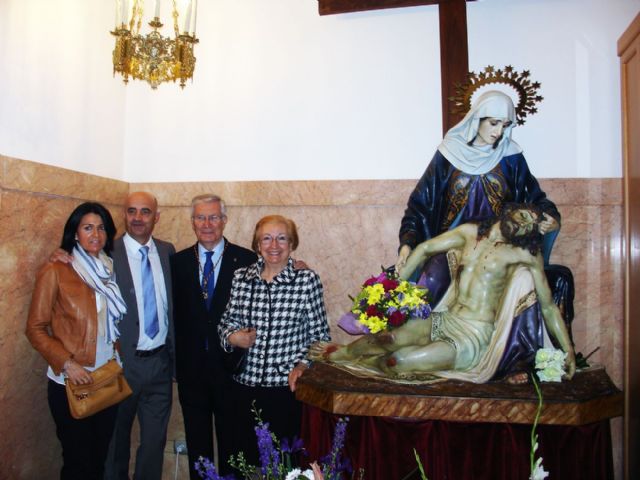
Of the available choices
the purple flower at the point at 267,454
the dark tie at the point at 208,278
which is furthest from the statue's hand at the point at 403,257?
the purple flower at the point at 267,454

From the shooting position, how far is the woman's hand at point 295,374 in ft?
8.68

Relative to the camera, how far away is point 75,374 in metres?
2.66

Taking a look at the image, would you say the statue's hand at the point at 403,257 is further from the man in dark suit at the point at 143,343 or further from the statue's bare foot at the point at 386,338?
the man in dark suit at the point at 143,343

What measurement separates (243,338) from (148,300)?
0.92m

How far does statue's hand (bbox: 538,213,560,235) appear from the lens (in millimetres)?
2719

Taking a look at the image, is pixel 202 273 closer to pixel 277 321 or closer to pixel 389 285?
pixel 277 321

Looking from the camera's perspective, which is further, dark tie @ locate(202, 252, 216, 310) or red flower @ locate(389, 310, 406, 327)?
dark tie @ locate(202, 252, 216, 310)

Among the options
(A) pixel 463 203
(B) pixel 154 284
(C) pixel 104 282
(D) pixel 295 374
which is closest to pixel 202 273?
(B) pixel 154 284

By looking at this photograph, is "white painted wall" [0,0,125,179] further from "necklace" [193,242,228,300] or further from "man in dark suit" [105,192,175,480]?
"necklace" [193,242,228,300]

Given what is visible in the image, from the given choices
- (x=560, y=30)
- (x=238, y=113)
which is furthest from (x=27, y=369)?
(x=560, y=30)

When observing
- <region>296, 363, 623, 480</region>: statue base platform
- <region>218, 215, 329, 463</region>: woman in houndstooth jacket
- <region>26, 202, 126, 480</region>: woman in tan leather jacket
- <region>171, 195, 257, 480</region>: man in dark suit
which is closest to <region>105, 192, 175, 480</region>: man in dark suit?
<region>171, 195, 257, 480</region>: man in dark suit

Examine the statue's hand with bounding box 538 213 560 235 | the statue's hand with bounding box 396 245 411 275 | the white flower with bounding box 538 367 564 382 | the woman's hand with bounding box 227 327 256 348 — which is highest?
the statue's hand with bounding box 538 213 560 235

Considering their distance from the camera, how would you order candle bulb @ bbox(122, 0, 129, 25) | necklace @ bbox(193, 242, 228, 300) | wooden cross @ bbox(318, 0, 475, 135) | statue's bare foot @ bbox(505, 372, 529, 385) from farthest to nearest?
wooden cross @ bbox(318, 0, 475, 135)
necklace @ bbox(193, 242, 228, 300)
candle bulb @ bbox(122, 0, 129, 25)
statue's bare foot @ bbox(505, 372, 529, 385)

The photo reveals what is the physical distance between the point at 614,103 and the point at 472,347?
2.28 metres
